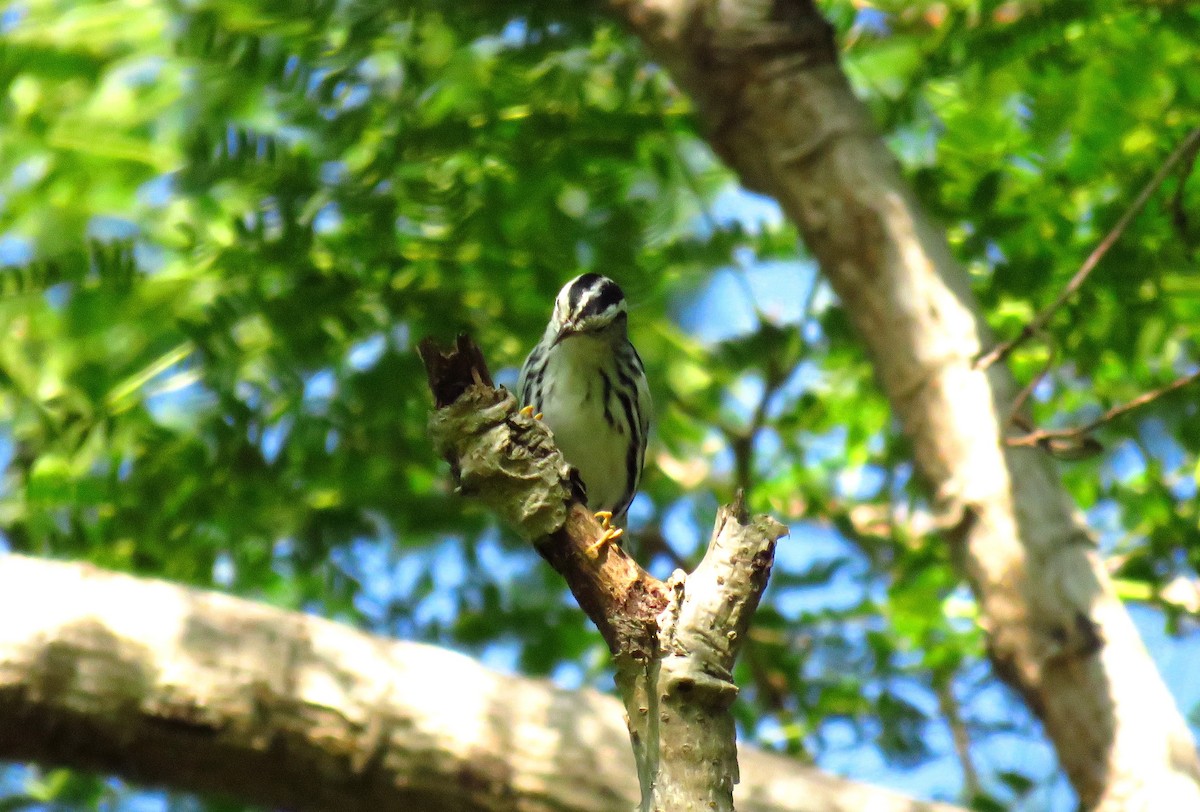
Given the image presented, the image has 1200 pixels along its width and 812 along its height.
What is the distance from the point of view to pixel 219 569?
4.92m

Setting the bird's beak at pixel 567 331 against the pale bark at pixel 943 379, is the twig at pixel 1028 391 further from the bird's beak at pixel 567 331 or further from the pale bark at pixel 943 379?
the bird's beak at pixel 567 331

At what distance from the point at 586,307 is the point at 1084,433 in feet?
4.43

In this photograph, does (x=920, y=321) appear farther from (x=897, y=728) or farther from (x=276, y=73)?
(x=276, y=73)

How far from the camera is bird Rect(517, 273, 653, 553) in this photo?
167 inches

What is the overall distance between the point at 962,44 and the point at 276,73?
6.57ft

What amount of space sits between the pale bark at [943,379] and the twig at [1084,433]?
17 cm

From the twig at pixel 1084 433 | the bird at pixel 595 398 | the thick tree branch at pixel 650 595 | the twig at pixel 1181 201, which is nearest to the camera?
the thick tree branch at pixel 650 595

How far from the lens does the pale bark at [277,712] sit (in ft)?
11.7

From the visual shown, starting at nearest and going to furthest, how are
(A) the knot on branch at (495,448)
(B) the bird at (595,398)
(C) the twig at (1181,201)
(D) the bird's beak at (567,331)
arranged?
(A) the knot on branch at (495,448) → (C) the twig at (1181,201) → (D) the bird's beak at (567,331) → (B) the bird at (595,398)

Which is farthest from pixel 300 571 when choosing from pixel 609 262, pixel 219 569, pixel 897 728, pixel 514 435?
pixel 514 435

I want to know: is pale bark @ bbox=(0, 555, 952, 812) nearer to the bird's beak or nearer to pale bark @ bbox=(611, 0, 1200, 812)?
pale bark @ bbox=(611, 0, 1200, 812)

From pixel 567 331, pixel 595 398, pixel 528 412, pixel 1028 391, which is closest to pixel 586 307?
pixel 567 331

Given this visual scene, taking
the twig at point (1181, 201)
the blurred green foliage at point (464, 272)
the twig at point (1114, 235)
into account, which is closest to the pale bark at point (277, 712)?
the blurred green foliage at point (464, 272)

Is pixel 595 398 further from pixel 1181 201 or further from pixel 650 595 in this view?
pixel 650 595
